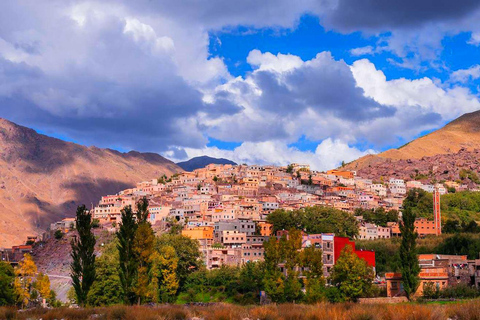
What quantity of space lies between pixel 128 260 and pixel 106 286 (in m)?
9.92

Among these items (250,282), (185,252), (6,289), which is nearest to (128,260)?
(6,289)

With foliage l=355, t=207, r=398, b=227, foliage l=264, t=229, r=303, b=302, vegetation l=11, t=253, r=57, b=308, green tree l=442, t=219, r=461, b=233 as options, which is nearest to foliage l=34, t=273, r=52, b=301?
vegetation l=11, t=253, r=57, b=308

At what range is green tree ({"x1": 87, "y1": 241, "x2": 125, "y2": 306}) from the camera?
47312mm

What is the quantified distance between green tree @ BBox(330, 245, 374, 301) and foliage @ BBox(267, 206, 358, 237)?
3374 centimetres

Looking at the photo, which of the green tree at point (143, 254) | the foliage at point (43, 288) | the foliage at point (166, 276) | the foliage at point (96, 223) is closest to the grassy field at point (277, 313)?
the green tree at point (143, 254)

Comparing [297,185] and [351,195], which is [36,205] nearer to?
[297,185]

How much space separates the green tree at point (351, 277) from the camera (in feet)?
142

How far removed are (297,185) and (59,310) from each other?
96.7 meters

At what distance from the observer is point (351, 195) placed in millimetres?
110625

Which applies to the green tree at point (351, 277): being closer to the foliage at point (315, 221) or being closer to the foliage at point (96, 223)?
the foliage at point (315, 221)

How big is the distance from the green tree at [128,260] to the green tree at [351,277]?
45.7 feet

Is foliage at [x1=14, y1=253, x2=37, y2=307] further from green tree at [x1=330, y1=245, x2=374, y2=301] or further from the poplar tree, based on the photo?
the poplar tree

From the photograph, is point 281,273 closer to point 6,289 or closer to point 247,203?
point 6,289

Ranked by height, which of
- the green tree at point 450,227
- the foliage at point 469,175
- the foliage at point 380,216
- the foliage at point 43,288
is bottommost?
the foliage at point 43,288
